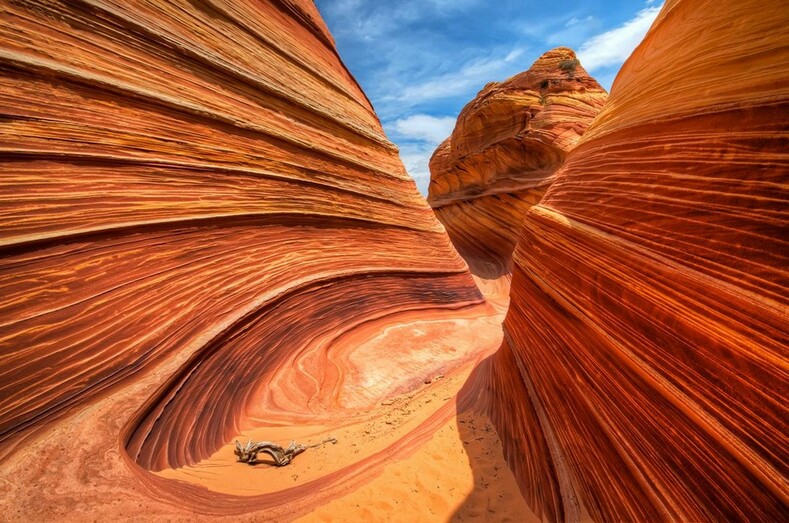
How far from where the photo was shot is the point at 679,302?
1278 millimetres

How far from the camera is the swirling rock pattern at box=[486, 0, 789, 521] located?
1032 millimetres

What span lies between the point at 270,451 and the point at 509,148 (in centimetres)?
1104

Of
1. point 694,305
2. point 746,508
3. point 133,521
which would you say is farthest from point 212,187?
point 746,508

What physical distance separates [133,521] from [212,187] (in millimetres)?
2715

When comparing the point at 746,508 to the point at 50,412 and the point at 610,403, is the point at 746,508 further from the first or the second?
the point at 50,412

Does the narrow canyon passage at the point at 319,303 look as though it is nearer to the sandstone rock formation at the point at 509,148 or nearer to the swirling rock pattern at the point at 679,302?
the swirling rock pattern at the point at 679,302

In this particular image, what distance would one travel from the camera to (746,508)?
980mm

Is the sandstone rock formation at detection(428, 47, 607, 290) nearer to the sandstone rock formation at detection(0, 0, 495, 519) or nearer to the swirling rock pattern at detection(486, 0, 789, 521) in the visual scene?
the sandstone rock formation at detection(0, 0, 495, 519)

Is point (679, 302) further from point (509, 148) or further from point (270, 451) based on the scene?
point (509, 148)

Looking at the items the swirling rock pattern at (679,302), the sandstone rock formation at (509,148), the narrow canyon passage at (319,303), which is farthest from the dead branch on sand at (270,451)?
the sandstone rock formation at (509,148)

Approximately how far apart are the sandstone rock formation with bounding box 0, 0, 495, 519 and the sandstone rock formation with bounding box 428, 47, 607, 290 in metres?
7.24

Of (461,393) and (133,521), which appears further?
(461,393)

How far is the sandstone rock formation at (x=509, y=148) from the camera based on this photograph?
31.4ft

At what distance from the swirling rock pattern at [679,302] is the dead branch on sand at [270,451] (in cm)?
151
